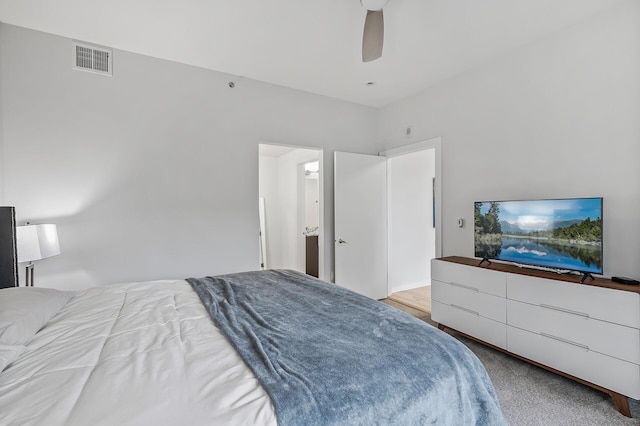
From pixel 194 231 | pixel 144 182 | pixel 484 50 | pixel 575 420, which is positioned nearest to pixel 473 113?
pixel 484 50

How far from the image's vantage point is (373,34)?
1.97 meters

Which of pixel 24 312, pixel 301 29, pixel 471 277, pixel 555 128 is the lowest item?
pixel 471 277

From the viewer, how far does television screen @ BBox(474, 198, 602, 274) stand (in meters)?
2.12

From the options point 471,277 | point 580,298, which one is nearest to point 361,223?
point 471,277

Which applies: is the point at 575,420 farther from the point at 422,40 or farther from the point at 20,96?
the point at 20,96

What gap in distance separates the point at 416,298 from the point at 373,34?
11.1ft

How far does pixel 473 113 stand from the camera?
3.10 metres

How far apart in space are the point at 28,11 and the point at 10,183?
1293 mm

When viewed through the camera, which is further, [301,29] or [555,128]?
[555,128]

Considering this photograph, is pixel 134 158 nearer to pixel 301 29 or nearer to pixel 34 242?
pixel 34 242

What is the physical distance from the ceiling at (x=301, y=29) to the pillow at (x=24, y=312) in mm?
1973

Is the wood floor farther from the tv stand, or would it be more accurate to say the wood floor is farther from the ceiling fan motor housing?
the ceiling fan motor housing

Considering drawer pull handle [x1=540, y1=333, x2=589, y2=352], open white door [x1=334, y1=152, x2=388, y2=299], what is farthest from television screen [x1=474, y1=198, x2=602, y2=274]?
open white door [x1=334, y1=152, x2=388, y2=299]

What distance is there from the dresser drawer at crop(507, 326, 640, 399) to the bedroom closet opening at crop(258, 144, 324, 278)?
321 cm
